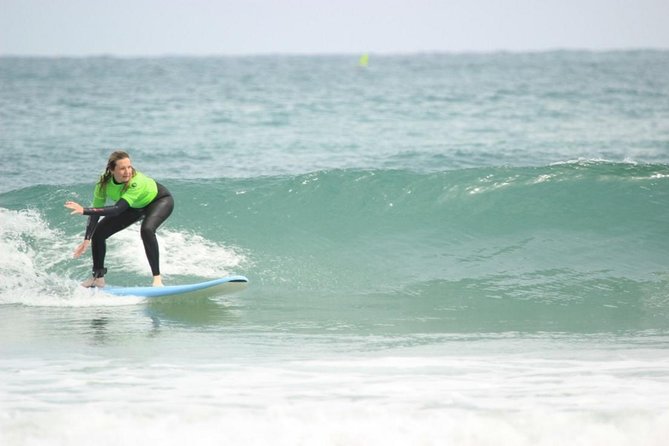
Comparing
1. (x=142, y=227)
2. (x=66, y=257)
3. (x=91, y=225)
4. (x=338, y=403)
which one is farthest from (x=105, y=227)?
(x=338, y=403)

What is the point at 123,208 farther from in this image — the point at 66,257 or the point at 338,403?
the point at 338,403

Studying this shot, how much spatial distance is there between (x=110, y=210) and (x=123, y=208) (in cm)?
14

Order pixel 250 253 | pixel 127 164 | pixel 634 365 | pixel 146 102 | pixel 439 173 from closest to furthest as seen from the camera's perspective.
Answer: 1. pixel 634 365
2. pixel 127 164
3. pixel 250 253
4. pixel 439 173
5. pixel 146 102

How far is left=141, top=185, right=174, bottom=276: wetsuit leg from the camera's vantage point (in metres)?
8.78

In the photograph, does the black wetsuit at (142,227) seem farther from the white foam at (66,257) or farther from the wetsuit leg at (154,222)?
the white foam at (66,257)

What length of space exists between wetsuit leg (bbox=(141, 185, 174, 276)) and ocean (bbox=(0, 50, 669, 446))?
48cm

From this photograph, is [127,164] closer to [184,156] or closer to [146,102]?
[184,156]

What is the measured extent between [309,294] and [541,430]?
4.39 m

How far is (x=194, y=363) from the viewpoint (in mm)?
7070

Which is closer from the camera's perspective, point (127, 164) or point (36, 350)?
point (36, 350)

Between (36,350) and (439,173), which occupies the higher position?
(439,173)

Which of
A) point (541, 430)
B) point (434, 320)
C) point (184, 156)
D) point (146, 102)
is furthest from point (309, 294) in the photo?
point (146, 102)

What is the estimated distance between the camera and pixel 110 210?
8.45 metres

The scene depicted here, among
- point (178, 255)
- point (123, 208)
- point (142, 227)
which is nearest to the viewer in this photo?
point (123, 208)
